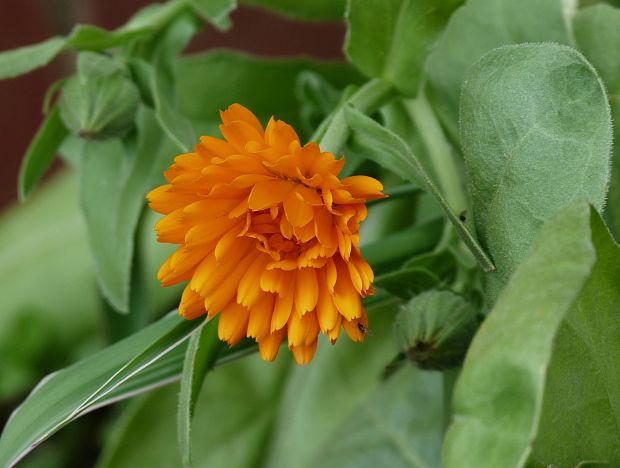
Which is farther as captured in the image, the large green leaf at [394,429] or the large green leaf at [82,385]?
the large green leaf at [394,429]

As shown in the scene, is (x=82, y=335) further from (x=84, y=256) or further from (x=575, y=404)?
(x=575, y=404)

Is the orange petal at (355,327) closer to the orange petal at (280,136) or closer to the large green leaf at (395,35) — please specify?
the orange petal at (280,136)

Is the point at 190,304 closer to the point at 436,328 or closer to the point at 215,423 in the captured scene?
the point at 436,328

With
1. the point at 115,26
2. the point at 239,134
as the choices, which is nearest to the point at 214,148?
the point at 239,134

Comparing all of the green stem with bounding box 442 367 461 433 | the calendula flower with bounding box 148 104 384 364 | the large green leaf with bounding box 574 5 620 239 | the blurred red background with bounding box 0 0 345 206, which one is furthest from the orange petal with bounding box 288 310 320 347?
the blurred red background with bounding box 0 0 345 206

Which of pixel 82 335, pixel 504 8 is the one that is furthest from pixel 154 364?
pixel 82 335

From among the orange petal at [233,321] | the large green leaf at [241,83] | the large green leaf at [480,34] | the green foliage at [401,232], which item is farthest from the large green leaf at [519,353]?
the large green leaf at [241,83]
